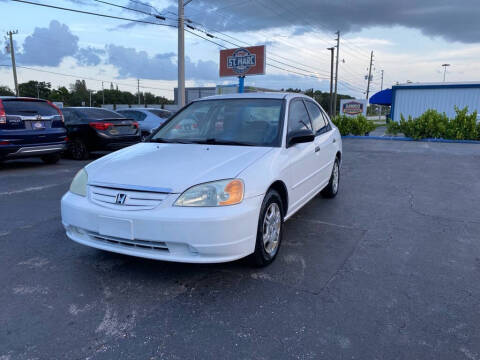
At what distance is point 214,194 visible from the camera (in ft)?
9.39

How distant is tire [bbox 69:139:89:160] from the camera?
1016cm

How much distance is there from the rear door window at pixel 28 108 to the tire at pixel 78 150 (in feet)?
4.72

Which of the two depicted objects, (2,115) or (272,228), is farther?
(2,115)

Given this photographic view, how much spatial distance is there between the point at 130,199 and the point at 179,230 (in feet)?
1.61

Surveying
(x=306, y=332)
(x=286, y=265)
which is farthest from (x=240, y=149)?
(x=306, y=332)

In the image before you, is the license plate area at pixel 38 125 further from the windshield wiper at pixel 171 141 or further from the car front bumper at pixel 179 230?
the car front bumper at pixel 179 230

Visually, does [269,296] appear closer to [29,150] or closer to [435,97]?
[29,150]

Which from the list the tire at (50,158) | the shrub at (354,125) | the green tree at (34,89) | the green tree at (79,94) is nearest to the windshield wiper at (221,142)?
the tire at (50,158)

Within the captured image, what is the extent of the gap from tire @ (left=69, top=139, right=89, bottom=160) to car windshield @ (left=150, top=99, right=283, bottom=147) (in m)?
6.55

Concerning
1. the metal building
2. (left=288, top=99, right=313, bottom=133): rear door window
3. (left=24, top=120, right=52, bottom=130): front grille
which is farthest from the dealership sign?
(left=288, top=99, right=313, bottom=133): rear door window

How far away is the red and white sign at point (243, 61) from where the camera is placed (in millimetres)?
19984

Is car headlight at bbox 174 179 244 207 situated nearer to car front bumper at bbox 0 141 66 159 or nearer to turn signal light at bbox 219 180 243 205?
turn signal light at bbox 219 180 243 205

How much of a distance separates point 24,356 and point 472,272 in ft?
11.6

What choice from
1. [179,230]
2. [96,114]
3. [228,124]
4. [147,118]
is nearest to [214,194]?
[179,230]
